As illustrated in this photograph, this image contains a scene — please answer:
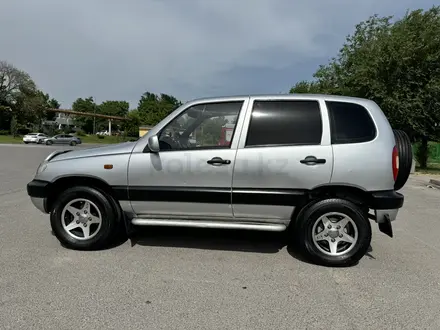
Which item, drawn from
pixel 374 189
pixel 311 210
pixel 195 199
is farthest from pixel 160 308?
pixel 374 189

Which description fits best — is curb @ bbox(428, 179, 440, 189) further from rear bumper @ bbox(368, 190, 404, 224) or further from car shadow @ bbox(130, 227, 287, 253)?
rear bumper @ bbox(368, 190, 404, 224)

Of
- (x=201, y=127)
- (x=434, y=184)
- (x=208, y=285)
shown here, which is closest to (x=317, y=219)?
(x=208, y=285)

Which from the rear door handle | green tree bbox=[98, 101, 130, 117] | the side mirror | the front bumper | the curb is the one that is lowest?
the curb

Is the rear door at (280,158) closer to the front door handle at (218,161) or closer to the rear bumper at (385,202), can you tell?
the front door handle at (218,161)

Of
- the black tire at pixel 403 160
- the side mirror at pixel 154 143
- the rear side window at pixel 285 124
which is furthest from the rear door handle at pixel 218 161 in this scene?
the black tire at pixel 403 160

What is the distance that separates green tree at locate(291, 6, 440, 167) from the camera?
14359 millimetres

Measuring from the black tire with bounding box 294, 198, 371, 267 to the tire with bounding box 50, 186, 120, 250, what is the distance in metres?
2.19

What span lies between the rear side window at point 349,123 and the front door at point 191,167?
3.40ft

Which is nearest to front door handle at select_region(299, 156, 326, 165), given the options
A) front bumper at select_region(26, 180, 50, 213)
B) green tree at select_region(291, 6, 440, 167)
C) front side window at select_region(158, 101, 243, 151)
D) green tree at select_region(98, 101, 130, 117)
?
front side window at select_region(158, 101, 243, 151)

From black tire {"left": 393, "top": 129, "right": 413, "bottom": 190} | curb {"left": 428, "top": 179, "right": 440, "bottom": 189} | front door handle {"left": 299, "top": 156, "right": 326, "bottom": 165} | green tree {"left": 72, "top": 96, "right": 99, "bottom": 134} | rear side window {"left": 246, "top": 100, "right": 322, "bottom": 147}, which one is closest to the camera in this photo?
front door handle {"left": 299, "top": 156, "right": 326, "bottom": 165}

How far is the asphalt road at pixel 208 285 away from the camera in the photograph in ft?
8.64

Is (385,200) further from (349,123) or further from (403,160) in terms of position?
(349,123)

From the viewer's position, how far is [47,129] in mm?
68750

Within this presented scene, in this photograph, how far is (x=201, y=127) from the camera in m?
3.91
